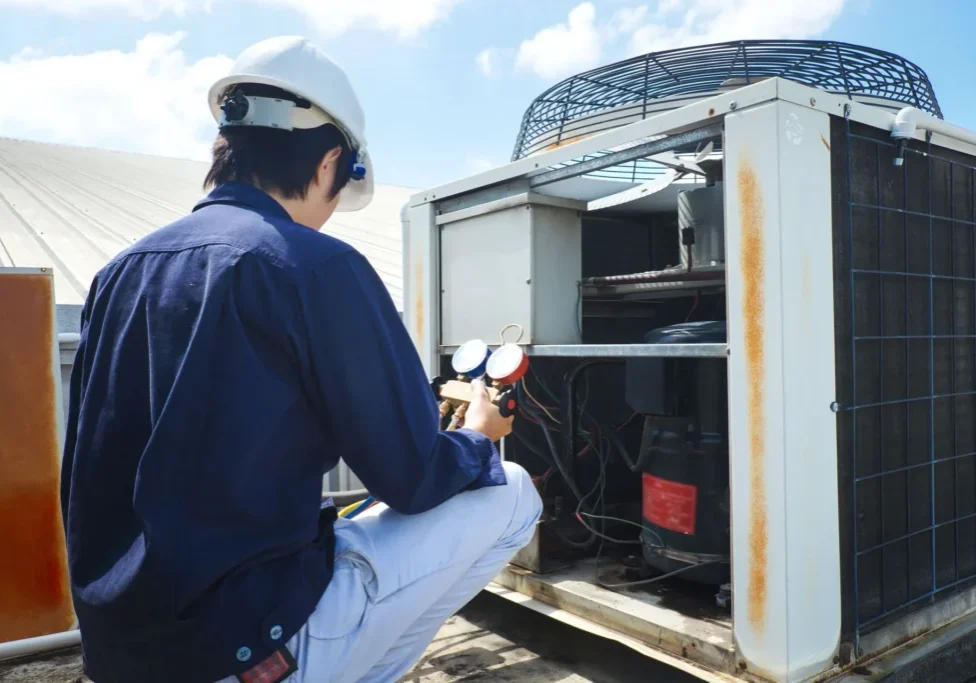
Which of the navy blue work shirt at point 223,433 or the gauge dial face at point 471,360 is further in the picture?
the gauge dial face at point 471,360

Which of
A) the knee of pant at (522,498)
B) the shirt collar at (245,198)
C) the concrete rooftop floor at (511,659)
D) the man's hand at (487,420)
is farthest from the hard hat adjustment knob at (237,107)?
the concrete rooftop floor at (511,659)

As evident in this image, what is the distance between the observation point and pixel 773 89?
1.61 m

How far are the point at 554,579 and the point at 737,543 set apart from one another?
0.73 meters

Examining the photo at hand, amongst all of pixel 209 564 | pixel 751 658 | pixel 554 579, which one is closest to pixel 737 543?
pixel 751 658

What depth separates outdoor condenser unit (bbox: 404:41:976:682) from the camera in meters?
1.65

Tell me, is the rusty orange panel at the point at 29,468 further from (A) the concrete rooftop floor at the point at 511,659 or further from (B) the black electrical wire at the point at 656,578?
(B) the black electrical wire at the point at 656,578

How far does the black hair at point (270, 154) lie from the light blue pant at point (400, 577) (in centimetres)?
63

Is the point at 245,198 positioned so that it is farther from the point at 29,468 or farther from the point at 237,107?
the point at 29,468

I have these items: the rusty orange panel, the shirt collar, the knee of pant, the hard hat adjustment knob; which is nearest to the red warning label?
the knee of pant

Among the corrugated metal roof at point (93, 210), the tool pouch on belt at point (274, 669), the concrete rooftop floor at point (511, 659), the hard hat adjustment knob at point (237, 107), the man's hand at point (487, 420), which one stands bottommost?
the concrete rooftop floor at point (511, 659)

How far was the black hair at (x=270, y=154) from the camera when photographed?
4.37 ft

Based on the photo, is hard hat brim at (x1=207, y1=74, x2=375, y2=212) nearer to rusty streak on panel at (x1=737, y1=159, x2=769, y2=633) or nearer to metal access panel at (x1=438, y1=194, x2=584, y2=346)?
metal access panel at (x1=438, y1=194, x2=584, y2=346)

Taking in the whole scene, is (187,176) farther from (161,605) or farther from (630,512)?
(161,605)

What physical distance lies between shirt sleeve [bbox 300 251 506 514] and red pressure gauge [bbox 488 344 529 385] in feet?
2.06
